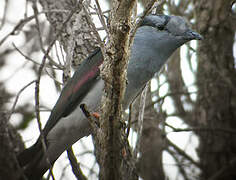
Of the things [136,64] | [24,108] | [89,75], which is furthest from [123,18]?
[24,108]

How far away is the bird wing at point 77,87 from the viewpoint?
383cm

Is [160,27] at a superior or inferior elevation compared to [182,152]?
superior

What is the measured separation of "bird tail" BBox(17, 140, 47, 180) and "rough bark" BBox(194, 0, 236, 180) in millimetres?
2892

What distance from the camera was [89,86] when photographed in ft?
12.6

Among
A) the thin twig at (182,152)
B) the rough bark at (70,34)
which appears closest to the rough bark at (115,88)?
the rough bark at (70,34)

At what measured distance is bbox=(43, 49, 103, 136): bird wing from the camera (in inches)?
151

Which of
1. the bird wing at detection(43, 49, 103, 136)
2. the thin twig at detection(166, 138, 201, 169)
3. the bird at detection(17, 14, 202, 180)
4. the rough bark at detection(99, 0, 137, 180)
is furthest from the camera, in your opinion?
the thin twig at detection(166, 138, 201, 169)

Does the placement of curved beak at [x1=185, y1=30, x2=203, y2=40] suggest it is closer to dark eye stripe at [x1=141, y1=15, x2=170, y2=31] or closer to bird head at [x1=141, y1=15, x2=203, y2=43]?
bird head at [x1=141, y1=15, x2=203, y2=43]

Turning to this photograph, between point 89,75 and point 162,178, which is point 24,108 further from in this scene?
point 162,178

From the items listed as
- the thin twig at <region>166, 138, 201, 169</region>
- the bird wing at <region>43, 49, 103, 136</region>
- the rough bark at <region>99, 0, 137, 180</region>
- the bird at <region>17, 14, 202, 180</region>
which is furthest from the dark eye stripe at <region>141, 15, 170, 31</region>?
the thin twig at <region>166, 138, 201, 169</region>

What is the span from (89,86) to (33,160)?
0.97 metres

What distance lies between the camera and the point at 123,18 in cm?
232

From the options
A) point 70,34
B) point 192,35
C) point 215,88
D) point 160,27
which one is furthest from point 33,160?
point 215,88

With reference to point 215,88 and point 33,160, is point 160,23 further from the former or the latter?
point 215,88
